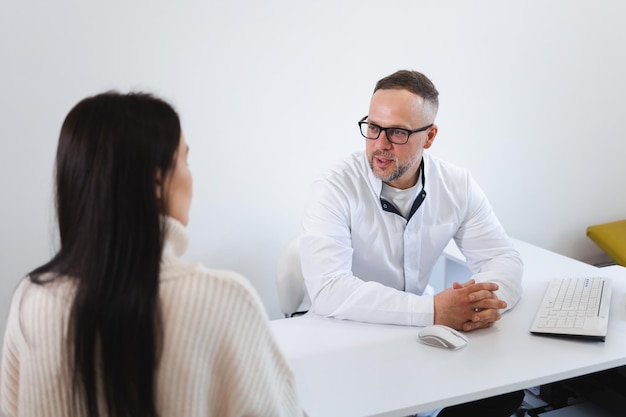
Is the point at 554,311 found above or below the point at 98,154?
below

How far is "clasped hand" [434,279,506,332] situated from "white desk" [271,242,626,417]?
3cm

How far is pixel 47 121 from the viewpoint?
2412mm

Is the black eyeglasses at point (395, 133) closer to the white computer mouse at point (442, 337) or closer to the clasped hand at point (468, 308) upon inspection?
the clasped hand at point (468, 308)

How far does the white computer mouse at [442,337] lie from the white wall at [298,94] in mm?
1149

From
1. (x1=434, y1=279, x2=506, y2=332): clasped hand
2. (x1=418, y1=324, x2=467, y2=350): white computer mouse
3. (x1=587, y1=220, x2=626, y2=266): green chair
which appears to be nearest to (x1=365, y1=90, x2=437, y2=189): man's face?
(x1=434, y1=279, x2=506, y2=332): clasped hand

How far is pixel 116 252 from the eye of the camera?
93 cm

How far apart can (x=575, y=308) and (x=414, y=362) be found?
1.86ft

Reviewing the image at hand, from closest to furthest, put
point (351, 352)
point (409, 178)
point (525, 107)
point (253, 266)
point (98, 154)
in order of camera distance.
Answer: point (98, 154) → point (351, 352) → point (409, 178) → point (253, 266) → point (525, 107)

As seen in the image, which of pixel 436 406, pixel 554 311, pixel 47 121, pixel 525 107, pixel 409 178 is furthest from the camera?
pixel 525 107

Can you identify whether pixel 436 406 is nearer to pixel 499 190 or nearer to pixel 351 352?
pixel 351 352

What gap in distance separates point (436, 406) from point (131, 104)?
0.92 meters

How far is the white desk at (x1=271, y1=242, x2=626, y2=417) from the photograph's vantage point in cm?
139

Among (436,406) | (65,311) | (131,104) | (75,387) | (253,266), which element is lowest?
(253,266)

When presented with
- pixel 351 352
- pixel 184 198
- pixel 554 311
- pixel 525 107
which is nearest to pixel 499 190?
pixel 525 107
